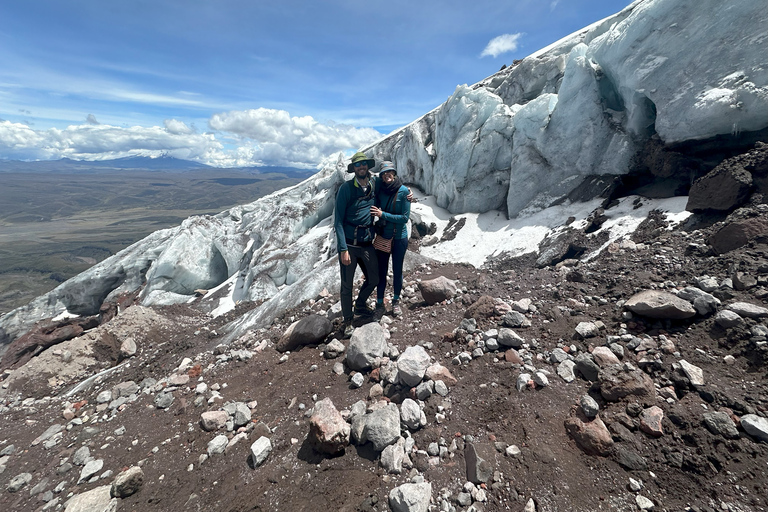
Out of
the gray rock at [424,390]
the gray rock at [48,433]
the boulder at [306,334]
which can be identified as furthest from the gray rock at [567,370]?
the gray rock at [48,433]

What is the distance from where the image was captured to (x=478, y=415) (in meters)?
3.98

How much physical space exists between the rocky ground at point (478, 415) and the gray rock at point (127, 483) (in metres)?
0.02

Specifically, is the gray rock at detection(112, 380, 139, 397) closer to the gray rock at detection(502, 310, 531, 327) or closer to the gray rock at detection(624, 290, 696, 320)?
the gray rock at detection(502, 310, 531, 327)

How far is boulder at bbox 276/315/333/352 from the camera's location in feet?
21.2

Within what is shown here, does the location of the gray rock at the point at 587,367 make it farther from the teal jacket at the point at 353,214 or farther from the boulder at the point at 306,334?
the boulder at the point at 306,334

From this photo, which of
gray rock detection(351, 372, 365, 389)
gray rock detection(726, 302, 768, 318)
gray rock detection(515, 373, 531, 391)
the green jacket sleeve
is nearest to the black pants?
the green jacket sleeve

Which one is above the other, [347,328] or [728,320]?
[728,320]

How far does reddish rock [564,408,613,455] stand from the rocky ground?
0.02 metres

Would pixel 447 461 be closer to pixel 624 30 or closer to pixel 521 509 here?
pixel 521 509

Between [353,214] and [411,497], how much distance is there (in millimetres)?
4693

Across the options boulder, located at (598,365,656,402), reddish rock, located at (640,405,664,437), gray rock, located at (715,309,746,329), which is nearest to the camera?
reddish rock, located at (640,405,664,437)

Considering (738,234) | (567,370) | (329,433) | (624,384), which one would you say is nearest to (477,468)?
(329,433)

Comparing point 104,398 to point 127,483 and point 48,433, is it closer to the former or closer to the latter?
point 48,433

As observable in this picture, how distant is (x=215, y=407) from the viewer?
524 centimetres
